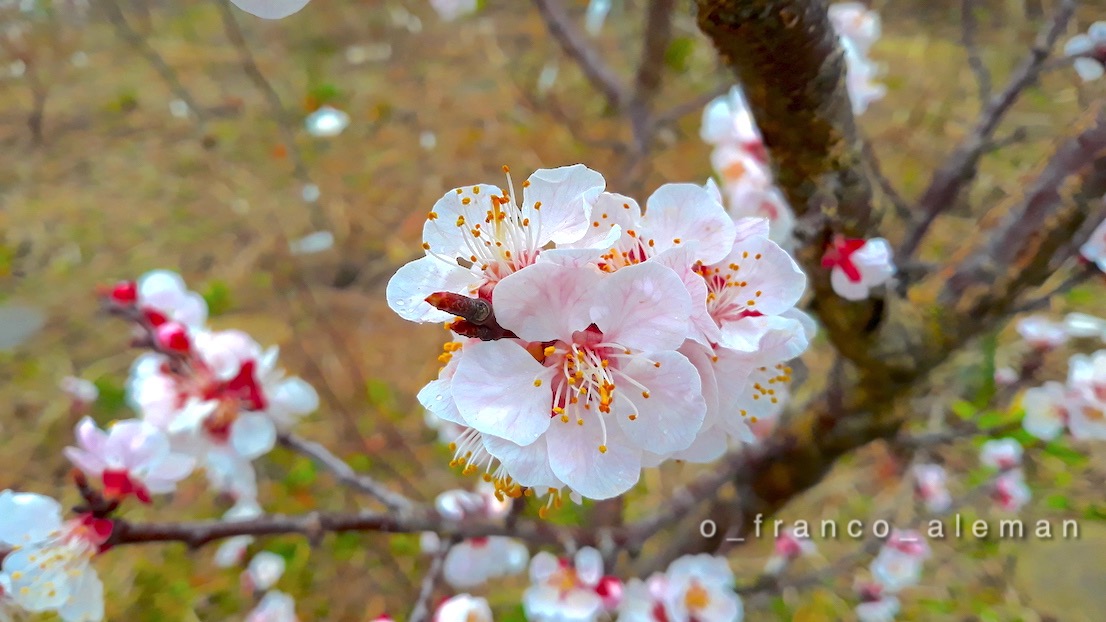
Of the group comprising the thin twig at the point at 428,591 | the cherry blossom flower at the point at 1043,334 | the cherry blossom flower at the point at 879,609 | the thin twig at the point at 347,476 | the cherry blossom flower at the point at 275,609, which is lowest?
the cherry blossom flower at the point at 275,609

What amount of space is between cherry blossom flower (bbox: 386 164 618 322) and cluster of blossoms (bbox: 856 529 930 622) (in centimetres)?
126

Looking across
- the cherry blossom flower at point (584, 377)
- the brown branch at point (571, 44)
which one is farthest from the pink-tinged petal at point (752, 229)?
the brown branch at point (571, 44)

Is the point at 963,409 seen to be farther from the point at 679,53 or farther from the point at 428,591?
the point at 679,53

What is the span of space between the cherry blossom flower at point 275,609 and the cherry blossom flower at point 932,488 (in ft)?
4.80

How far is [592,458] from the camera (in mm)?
384

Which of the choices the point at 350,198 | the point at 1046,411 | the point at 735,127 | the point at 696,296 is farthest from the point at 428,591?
the point at 350,198

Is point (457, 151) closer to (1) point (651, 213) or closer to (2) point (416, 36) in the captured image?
(2) point (416, 36)

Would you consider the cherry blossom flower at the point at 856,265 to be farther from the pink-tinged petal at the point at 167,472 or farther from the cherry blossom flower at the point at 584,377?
the pink-tinged petal at the point at 167,472

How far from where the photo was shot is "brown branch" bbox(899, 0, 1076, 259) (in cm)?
80

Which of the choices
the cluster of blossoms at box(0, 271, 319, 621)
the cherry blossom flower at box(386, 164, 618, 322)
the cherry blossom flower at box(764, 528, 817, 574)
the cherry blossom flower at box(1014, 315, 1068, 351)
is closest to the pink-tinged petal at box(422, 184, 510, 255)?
the cherry blossom flower at box(386, 164, 618, 322)

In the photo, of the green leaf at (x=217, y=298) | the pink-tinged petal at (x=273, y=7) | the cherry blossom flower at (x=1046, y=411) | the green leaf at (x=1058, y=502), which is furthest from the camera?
the green leaf at (x=217, y=298)

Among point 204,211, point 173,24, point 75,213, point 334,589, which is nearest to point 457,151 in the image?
point 204,211

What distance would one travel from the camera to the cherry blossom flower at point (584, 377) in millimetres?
347

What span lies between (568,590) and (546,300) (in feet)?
2.05
